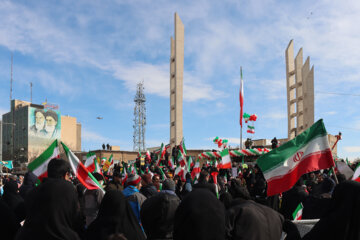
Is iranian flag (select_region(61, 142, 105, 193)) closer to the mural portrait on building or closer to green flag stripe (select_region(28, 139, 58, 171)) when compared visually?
green flag stripe (select_region(28, 139, 58, 171))

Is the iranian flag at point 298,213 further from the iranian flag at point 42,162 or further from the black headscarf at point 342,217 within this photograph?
the iranian flag at point 42,162

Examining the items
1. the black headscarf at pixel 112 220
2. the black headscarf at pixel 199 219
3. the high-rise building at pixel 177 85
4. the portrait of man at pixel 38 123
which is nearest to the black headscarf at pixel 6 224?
the black headscarf at pixel 112 220

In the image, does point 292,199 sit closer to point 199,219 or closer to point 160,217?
point 160,217

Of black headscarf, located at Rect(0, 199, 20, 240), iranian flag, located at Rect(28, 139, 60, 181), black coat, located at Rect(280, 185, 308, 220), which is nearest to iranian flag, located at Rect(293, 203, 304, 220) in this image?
black coat, located at Rect(280, 185, 308, 220)

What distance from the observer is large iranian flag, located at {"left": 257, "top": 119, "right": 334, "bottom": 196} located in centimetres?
540

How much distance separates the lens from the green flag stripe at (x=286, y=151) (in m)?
5.52

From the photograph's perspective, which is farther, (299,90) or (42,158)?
(299,90)

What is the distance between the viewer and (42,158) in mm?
6750

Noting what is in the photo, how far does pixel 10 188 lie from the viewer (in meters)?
6.66

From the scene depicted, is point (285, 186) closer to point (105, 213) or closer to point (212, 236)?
point (212, 236)

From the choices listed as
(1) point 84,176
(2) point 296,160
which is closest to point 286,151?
(2) point 296,160

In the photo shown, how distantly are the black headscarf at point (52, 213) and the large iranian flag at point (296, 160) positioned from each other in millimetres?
2695

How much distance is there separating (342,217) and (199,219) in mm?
1200

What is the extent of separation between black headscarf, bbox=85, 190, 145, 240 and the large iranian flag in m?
2.07
